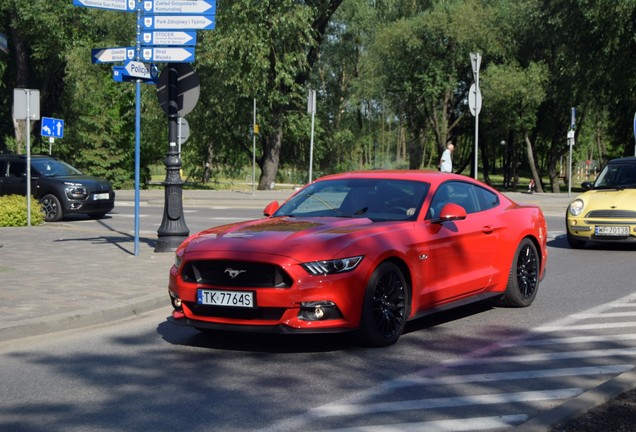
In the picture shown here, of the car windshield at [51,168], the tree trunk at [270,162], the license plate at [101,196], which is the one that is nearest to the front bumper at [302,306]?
the license plate at [101,196]

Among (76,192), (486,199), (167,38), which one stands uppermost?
(167,38)

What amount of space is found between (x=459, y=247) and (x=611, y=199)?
8.10 m

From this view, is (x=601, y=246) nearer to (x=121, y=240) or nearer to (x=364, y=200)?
(x=121, y=240)

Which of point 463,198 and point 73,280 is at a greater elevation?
point 463,198

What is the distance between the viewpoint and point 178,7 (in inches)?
512

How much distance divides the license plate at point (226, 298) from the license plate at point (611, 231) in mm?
9907

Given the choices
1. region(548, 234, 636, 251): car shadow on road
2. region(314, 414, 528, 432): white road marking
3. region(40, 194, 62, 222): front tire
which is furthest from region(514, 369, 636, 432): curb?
region(40, 194, 62, 222): front tire

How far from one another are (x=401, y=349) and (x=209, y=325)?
61.1 inches

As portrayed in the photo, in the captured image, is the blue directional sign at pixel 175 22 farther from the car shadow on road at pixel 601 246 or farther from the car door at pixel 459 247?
the car shadow on road at pixel 601 246

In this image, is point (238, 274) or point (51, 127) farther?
point (51, 127)

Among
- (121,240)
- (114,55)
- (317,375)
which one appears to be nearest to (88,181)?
(121,240)

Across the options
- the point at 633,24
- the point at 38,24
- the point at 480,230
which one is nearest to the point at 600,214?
the point at 480,230

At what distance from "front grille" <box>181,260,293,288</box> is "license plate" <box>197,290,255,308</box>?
2.8 inches

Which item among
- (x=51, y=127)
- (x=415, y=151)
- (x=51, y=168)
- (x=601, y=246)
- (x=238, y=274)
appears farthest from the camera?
(x=415, y=151)
